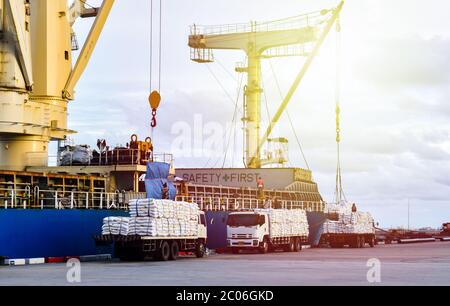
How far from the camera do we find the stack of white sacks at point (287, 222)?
4769 cm

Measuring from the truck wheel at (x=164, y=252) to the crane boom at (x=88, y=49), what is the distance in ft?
57.1

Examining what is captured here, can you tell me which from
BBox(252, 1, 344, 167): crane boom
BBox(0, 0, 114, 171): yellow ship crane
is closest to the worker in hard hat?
BBox(0, 0, 114, 171): yellow ship crane

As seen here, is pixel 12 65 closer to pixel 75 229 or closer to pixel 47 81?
pixel 47 81

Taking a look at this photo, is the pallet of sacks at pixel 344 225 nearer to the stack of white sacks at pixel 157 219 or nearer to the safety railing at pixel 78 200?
the safety railing at pixel 78 200

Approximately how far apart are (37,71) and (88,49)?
458 centimetres

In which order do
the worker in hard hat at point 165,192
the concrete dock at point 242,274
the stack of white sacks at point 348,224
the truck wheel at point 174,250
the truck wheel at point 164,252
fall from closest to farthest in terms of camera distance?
the concrete dock at point 242,274 → the truck wheel at point 164,252 → the truck wheel at point 174,250 → the worker in hard hat at point 165,192 → the stack of white sacks at point 348,224

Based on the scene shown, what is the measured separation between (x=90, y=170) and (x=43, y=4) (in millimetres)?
11045

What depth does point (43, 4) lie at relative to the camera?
50.2m

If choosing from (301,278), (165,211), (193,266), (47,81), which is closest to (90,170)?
(47,81)

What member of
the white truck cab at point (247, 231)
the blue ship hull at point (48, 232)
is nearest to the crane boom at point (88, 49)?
the blue ship hull at point (48, 232)

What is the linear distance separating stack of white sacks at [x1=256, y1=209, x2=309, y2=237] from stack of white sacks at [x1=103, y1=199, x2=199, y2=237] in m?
8.94

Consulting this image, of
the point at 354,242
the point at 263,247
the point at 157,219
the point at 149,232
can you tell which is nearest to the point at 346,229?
the point at 354,242

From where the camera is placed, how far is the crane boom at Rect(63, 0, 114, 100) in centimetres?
5166
